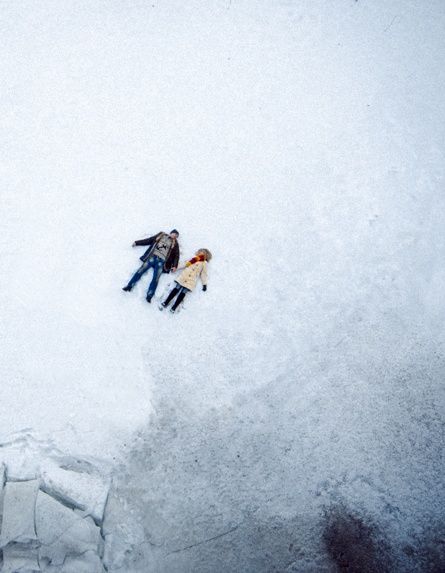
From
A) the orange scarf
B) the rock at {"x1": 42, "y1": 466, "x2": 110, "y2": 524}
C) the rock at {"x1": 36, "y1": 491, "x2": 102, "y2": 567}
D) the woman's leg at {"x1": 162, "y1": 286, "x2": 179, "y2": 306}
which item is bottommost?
the rock at {"x1": 36, "y1": 491, "x2": 102, "y2": 567}

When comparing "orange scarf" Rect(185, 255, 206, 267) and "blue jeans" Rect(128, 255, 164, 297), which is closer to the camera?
"blue jeans" Rect(128, 255, 164, 297)

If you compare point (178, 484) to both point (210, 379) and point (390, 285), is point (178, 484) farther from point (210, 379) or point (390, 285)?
point (390, 285)

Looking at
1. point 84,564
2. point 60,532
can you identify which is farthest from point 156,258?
point 84,564

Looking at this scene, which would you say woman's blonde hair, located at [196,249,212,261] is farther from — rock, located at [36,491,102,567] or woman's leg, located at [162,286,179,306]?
rock, located at [36,491,102,567]

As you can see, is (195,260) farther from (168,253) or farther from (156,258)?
(156,258)

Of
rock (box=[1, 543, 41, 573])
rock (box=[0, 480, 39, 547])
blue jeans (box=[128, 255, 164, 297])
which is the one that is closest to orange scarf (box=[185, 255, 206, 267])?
blue jeans (box=[128, 255, 164, 297])

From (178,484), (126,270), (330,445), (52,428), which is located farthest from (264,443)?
(126,270)
